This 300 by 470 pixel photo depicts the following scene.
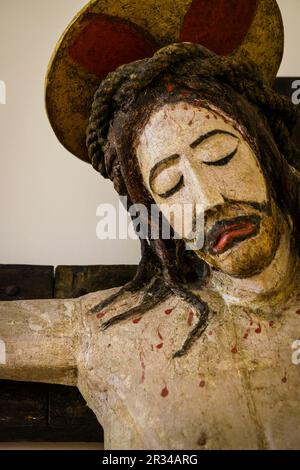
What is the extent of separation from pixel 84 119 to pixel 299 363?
0.61 metres

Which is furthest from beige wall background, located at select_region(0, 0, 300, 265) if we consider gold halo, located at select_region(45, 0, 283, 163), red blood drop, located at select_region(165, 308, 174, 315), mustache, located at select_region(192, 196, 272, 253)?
mustache, located at select_region(192, 196, 272, 253)

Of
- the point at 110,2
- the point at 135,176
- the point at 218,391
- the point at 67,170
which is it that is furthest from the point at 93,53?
the point at 218,391

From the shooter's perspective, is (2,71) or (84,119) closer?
(84,119)

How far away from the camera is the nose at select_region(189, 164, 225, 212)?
4.46 ft

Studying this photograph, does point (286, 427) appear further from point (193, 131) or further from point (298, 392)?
point (193, 131)

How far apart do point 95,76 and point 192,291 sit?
17.3 inches

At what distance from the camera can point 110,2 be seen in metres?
1.41

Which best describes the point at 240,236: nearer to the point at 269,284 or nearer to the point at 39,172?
the point at 269,284

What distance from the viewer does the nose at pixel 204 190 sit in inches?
53.5

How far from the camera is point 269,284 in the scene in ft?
4.65

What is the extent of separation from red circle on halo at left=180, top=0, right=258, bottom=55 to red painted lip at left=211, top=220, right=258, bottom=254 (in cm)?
38

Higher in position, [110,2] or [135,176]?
→ [110,2]

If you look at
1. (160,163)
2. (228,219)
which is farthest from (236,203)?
(160,163)
